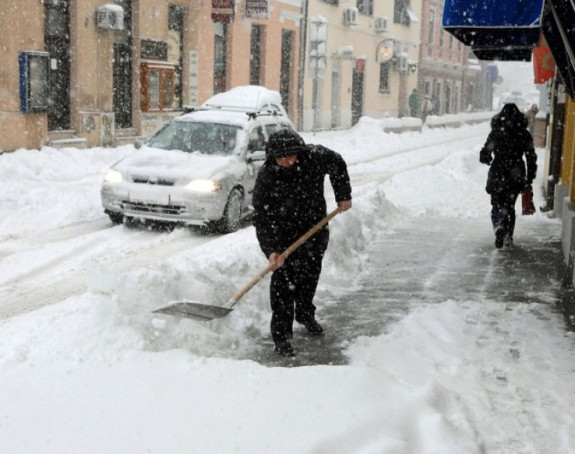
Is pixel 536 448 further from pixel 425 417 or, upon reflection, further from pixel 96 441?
pixel 96 441

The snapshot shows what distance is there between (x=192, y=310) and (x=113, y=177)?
5.46 meters

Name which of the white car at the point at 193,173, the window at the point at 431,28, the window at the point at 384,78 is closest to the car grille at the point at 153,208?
the white car at the point at 193,173

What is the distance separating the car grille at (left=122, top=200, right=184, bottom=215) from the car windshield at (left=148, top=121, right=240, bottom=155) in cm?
115

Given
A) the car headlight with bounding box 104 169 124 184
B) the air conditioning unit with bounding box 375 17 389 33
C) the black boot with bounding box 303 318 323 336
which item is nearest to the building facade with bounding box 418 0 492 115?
the air conditioning unit with bounding box 375 17 389 33

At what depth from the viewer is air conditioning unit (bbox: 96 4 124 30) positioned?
1972cm

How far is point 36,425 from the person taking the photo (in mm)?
4102

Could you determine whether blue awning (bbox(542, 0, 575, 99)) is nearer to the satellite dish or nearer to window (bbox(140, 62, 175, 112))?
window (bbox(140, 62, 175, 112))

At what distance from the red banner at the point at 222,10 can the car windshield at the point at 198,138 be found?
1309cm

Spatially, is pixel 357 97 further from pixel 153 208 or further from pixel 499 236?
pixel 499 236

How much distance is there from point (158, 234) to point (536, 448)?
23.4 feet

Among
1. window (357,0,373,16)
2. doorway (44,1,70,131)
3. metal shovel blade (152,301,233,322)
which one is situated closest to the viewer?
metal shovel blade (152,301,233,322)

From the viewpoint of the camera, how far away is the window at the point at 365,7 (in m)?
37.5

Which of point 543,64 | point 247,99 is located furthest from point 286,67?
point 543,64

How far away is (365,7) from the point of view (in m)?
38.0
